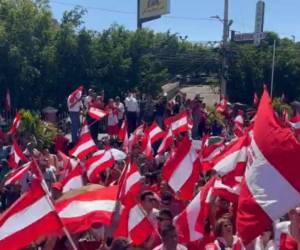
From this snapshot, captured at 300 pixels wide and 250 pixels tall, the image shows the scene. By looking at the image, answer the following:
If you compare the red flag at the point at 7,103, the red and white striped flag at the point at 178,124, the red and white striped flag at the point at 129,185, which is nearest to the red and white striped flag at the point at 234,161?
the red and white striped flag at the point at 129,185

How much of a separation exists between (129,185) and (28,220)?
2502 millimetres

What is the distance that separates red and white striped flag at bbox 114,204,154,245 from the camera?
799 centimetres

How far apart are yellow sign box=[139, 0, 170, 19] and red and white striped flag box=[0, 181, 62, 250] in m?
53.2

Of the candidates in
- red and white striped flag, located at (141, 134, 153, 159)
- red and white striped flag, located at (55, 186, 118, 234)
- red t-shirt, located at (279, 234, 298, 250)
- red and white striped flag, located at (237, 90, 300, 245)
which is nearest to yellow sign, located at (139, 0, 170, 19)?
red and white striped flag, located at (141, 134, 153, 159)

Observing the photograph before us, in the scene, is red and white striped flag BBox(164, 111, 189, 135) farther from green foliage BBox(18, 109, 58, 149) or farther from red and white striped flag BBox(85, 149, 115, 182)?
green foliage BBox(18, 109, 58, 149)

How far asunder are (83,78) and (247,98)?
11.5 meters

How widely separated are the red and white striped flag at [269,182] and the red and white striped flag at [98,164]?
646 centimetres

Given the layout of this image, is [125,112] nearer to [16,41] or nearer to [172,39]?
[16,41]

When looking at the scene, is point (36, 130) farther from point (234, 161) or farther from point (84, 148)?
point (234, 161)

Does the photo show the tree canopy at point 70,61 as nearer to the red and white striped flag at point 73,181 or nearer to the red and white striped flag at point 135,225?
the red and white striped flag at point 73,181

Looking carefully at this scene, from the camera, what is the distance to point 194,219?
844 cm

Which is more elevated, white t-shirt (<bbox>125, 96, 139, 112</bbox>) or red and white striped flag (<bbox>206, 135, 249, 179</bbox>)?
red and white striped flag (<bbox>206, 135, 249, 179</bbox>)

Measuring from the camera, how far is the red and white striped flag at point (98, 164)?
A: 12.9m

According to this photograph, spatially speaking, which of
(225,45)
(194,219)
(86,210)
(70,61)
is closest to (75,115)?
(70,61)
